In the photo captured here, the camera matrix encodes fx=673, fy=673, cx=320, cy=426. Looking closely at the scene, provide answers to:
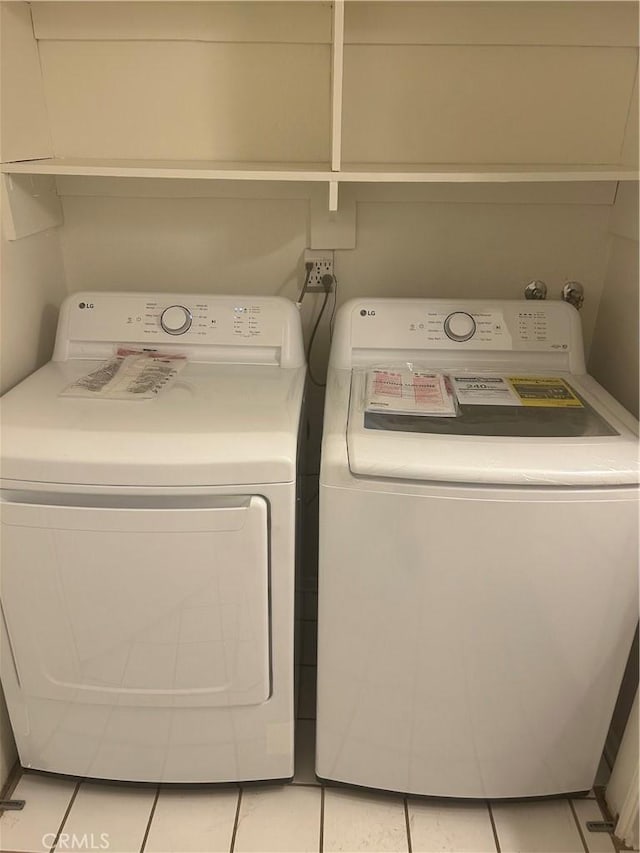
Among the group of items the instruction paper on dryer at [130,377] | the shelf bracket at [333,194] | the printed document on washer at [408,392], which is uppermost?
the shelf bracket at [333,194]

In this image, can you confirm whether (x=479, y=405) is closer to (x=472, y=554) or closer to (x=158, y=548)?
(x=472, y=554)

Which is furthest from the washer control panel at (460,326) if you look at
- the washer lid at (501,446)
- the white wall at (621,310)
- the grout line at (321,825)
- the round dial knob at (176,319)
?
the grout line at (321,825)

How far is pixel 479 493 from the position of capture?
1212 millimetres

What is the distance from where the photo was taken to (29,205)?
5.19 feet

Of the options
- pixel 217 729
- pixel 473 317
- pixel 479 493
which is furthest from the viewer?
pixel 473 317

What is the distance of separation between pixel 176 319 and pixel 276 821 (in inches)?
47.5

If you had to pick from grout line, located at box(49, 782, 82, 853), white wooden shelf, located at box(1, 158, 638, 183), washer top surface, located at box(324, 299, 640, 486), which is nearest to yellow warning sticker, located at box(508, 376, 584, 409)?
washer top surface, located at box(324, 299, 640, 486)

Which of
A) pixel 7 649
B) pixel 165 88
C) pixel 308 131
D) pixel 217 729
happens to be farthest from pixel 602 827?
pixel 165 88

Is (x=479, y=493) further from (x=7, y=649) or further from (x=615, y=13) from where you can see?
(x=615, y=13)

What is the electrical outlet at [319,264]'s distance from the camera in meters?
1.78

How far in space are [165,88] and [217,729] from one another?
152cm

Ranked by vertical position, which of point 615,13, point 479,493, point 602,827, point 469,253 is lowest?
point 602,827

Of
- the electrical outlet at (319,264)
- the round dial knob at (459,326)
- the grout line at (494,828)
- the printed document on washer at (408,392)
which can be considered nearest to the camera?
the printed document on washer at (408,392)
